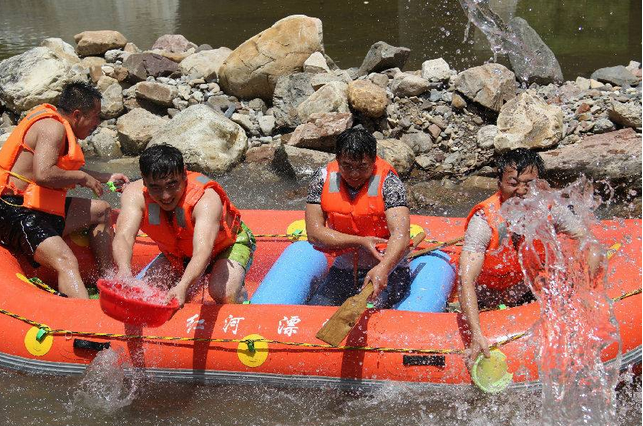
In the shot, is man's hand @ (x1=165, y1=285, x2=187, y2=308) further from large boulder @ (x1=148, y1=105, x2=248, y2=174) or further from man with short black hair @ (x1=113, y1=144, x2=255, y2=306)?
large boulder @ (x1=148, y1=105, x2=248, y2=174)

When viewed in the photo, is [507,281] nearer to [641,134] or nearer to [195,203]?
[195,203]

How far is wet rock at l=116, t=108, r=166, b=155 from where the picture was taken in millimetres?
9250

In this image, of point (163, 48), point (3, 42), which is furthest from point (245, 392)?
point (3, 42)

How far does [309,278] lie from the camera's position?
16.3ft

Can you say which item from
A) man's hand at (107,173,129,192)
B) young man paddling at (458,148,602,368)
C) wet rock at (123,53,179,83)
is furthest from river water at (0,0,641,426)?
wet rock at (123,53,179,83)

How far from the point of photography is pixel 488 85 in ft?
28.6

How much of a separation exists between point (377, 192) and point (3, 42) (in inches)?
550

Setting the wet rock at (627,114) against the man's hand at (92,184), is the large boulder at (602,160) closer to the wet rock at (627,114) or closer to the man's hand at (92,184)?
the wet rock at (627,114)

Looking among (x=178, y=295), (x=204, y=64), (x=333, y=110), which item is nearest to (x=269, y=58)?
(x=204, y=64)

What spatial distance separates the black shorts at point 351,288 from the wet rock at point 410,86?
4.49 meters

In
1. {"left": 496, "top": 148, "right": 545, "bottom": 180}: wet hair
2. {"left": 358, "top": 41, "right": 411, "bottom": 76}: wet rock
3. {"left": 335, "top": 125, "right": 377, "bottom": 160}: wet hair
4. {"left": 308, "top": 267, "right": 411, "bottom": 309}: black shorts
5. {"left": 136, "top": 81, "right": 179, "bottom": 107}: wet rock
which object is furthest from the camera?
{"left": 136, "top": 81, "right": 179, "bottom": 107}: wet rock

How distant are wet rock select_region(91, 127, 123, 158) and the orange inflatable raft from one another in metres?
4.67

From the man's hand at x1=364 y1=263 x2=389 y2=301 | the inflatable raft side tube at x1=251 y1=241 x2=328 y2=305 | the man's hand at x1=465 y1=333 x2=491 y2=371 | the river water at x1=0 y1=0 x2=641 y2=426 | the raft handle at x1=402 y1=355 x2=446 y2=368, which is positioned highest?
the man's hand at x1=364 y1=263 x2=389 y2=301

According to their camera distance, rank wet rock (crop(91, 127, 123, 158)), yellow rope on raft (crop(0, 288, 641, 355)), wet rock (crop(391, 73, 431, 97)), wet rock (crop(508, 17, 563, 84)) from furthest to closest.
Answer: wet rock (crop(91, 127, 123, 158))
wet rock (crop(508, 17, 563, 84))
wet rock (crop(391, 73, 431, 97))
yellow rope on raft (crop(0, 288, 641, 355))
